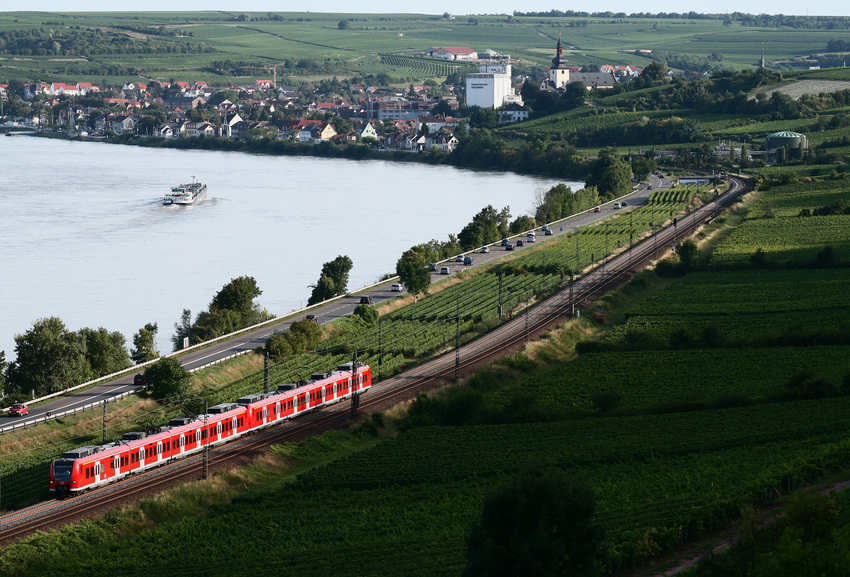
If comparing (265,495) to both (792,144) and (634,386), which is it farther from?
(792,144)

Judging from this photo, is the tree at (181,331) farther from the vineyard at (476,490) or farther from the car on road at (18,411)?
the vineyard at (476,490)

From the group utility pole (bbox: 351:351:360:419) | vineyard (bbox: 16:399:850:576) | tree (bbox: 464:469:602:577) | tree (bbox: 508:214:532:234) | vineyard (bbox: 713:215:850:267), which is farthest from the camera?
tree (bbox: 508:214:532:234)

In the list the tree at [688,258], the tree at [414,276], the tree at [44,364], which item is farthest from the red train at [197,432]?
the tree at [688,258]

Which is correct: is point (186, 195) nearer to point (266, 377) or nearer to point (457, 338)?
point (266, 377)

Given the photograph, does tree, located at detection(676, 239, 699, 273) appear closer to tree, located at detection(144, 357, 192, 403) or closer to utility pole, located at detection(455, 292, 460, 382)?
utility pole, located at detection(455, 292, 460, 382)

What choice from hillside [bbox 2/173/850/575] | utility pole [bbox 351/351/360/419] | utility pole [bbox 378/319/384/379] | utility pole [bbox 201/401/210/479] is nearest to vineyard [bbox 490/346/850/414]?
hillside [bbox 2/173/850/575]
